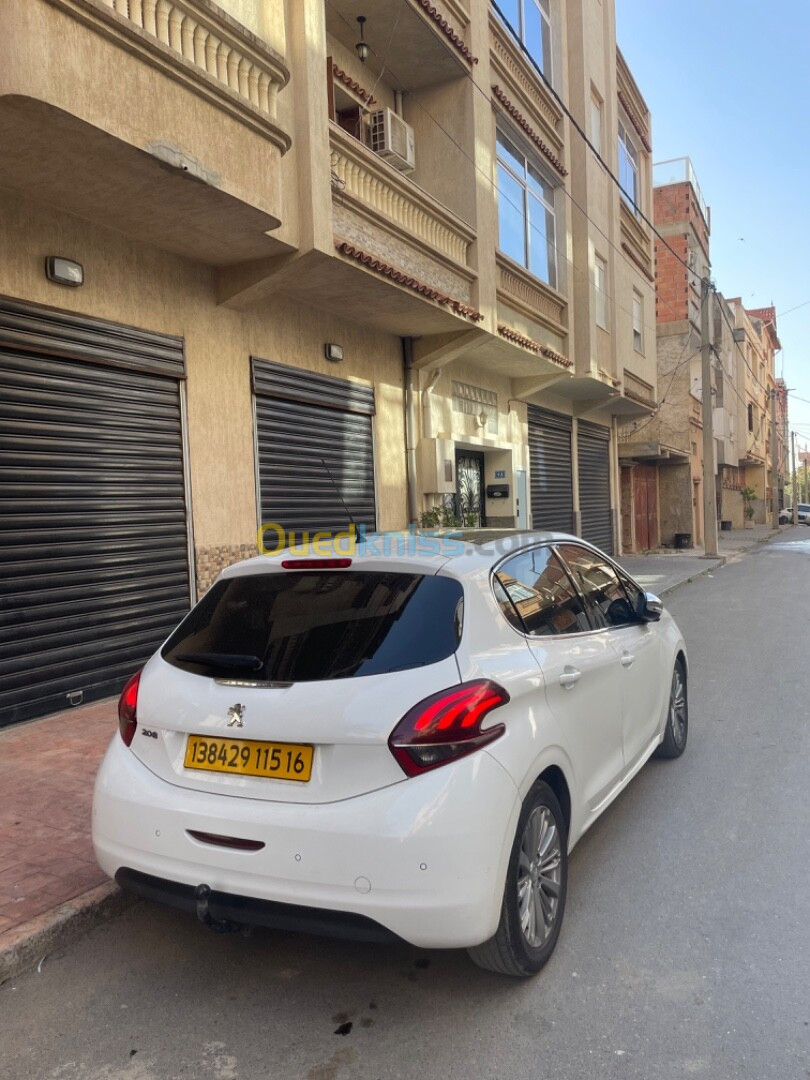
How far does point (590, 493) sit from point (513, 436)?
564cm

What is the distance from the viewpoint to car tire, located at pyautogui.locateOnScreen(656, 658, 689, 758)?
5.00 meters

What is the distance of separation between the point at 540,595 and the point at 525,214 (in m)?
12.4

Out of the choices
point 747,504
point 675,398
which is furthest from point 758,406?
point 675,398

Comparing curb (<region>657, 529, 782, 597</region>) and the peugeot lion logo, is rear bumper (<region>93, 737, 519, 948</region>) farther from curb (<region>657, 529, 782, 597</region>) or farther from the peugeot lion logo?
curb (<region>657, 529, 782, 597</region>)

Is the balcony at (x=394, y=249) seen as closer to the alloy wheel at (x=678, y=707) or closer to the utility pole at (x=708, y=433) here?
the alloy wheel at (x=678, y=707)

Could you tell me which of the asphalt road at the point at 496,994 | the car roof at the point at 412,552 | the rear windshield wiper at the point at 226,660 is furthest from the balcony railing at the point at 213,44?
the asphalt road at the point at 496,994

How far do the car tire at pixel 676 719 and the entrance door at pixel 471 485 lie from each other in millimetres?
8433

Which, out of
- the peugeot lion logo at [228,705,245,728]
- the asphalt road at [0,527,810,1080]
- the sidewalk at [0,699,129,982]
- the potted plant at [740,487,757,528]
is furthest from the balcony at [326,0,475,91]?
the potted plant at [740,487,757,528]

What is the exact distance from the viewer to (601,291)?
58.4 feet

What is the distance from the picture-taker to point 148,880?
9.09ft

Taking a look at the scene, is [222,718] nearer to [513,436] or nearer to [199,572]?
[199,572]

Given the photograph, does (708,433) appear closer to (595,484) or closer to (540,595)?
(595,484)

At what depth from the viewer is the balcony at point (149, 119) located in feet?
16.1

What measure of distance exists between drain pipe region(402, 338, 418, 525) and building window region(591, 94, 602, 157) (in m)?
9.11
